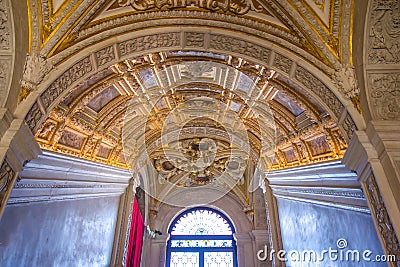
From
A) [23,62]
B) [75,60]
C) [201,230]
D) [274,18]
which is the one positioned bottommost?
[201,230]

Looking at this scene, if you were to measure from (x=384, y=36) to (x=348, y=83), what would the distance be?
0.73 m

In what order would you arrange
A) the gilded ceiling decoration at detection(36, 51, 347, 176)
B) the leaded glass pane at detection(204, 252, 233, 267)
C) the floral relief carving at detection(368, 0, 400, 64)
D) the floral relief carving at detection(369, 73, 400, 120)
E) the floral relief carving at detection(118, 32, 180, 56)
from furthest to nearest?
the leaded glass pane at detection(204, 252, 233, 267), the gilded ceiling decoration at detection(36, 51, 347, 176), the floral relief carving at detection(118, 32, 180, 56), the floral relief carving at detection(368, 0, 400, 64), the floral relief carving at detection(369, 73, 400, 120)

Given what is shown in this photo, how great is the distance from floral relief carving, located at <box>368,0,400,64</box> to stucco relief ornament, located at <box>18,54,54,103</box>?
14.5 ft

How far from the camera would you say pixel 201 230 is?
13.7 m

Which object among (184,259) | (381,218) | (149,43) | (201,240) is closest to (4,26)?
(149,43)

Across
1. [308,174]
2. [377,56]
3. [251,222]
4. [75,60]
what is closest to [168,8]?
[75,60]

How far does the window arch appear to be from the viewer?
42.3 ft

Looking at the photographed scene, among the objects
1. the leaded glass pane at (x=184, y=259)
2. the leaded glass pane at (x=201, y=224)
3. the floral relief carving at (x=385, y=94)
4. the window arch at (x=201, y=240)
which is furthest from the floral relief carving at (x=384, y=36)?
the leaded glass pane at (x=184, y=259)

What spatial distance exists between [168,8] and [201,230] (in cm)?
1109

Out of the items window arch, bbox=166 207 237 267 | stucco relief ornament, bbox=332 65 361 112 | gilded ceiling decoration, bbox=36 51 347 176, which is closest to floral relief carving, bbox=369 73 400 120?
stucco relief ornament, bbox=332 65 361 112

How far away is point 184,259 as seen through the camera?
12.9 meters

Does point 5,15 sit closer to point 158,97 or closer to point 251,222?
point 158,97

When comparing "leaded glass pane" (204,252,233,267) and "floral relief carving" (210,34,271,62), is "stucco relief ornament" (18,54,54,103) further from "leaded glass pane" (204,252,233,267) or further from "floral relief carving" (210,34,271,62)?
"leaded glass pane" (204,252,233,267)

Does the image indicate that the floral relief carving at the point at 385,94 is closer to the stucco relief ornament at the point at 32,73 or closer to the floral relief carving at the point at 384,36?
the floral relief carving at the point at 384,36
